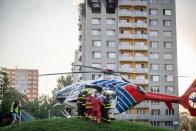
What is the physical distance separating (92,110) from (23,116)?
38.0 ft

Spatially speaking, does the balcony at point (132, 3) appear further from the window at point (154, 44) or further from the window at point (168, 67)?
the window at point (168, 67)

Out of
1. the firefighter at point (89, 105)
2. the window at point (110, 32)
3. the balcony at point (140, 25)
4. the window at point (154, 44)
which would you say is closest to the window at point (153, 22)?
the balcony at point (140, 25)

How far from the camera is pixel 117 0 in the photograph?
86.0 metres

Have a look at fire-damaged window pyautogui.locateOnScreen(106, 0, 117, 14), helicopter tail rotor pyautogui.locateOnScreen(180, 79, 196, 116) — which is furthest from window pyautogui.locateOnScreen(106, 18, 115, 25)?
helicopter tail rotor pyautogui.locateOnScreen(180, 79, 196, 116)

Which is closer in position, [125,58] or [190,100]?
[190,100]

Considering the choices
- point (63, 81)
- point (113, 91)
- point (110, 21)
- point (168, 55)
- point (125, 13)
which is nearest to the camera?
point (113, 91)

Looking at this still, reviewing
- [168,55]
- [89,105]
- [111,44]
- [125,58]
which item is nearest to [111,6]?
[111,44]

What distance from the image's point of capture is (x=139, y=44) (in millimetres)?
85625

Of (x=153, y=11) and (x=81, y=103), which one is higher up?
(x=153, y=11)

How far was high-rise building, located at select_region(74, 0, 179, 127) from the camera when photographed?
275 feet

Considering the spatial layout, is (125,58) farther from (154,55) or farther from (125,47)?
(154,55)

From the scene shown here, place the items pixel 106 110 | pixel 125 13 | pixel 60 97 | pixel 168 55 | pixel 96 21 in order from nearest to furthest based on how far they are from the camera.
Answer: pixel 106 110 < pixel 60 97 < pixel 96 21 < pixel 125 13 < pixel 168 55

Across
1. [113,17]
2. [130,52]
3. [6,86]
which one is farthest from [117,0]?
[6,86]

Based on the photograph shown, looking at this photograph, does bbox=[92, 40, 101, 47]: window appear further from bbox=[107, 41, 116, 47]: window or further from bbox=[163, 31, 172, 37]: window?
bbox=[163, 31, 172, 37]: window
